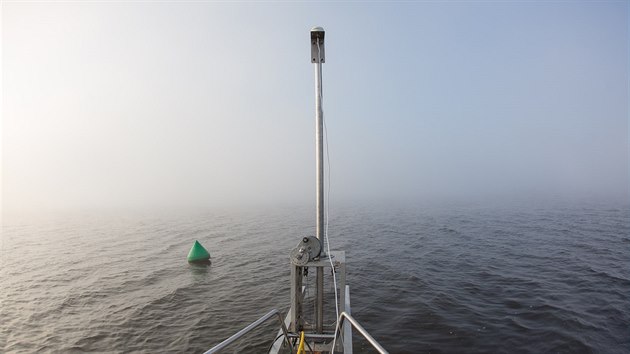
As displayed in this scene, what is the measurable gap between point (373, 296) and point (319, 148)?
357 inches

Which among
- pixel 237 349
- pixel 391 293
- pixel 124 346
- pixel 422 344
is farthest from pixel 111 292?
pixel 422 344

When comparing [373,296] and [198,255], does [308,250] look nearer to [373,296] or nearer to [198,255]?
[373,296]

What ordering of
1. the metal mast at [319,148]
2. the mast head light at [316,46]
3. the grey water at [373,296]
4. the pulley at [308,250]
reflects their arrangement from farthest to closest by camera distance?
1. the grey water at [373,296]
2. the mast head light at [316,46]
3. the metal mast at [319,148]
4. the pulley at [308,250]

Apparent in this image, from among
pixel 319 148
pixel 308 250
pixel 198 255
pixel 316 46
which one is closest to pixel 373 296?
pixel 308 250

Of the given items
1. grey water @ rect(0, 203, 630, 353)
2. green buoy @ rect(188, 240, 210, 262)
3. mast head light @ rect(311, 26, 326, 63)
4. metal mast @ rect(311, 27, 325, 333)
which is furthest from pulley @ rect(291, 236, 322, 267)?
green buoy @ rect(188, 240, 210, 262)

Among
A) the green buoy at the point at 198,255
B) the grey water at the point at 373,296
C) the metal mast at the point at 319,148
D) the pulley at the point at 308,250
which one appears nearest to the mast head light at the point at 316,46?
the metal mast at the point at 319,148

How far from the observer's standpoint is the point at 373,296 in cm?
1354

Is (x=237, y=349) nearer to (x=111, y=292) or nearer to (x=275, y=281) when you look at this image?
(x=275, y=281)

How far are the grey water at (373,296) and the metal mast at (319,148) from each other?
8.87 feet

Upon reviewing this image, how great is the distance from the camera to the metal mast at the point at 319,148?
7324mm

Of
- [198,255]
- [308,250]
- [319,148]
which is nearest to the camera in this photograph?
[308,250]

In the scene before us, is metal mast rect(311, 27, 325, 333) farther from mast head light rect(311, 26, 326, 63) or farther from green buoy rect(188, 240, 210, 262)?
green buoy rect(188, 240, 210, 262)

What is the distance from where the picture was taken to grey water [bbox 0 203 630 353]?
9836 mm

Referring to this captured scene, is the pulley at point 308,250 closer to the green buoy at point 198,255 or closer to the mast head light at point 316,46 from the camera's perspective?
the mast head light at point 316,46
